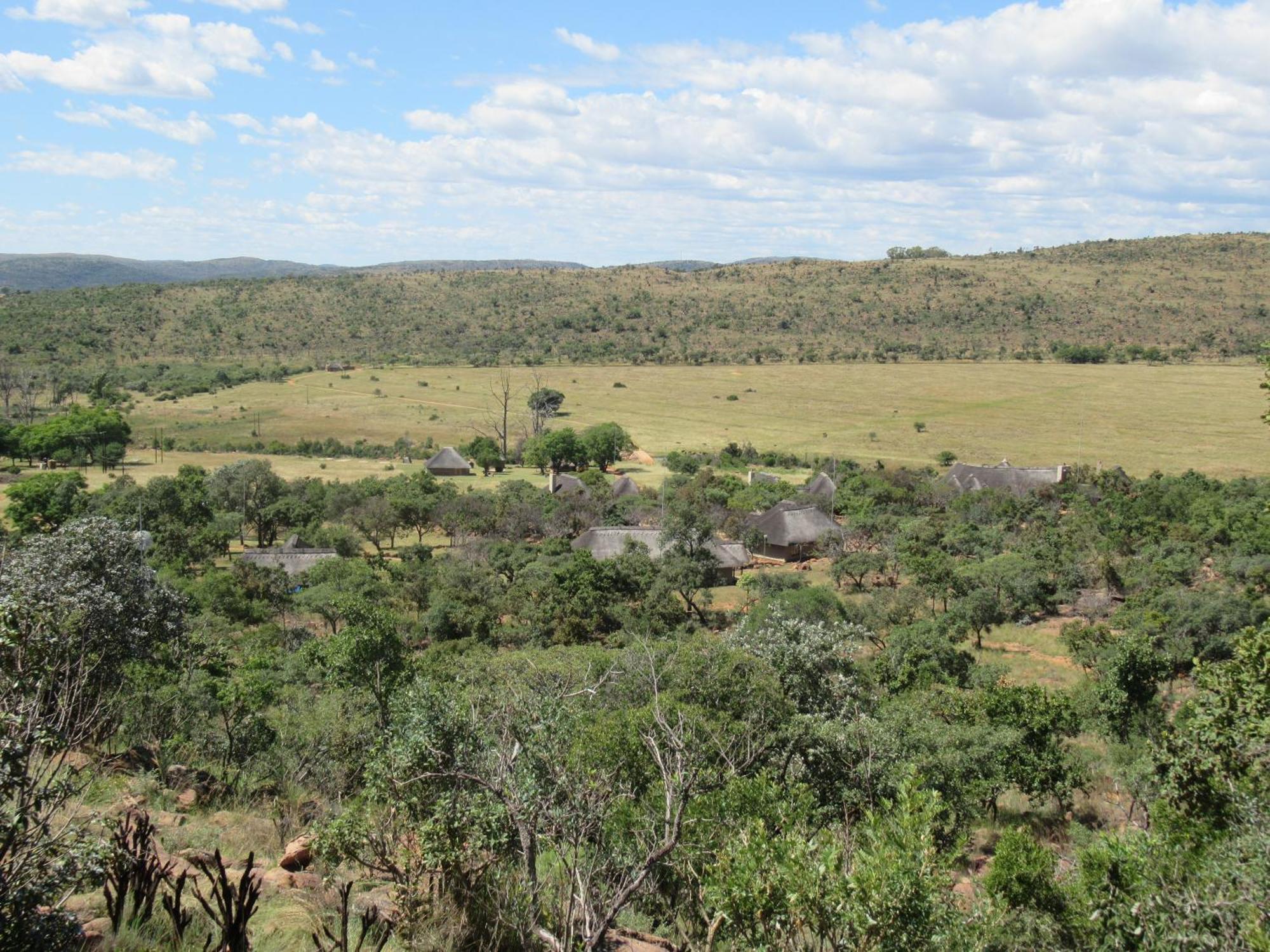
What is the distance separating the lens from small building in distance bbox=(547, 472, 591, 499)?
1891 inches

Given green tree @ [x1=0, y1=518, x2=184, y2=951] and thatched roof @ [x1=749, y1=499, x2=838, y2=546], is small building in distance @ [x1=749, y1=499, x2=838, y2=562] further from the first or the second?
green tree @ [x1=0, y1=518, x2=184, y2=951]

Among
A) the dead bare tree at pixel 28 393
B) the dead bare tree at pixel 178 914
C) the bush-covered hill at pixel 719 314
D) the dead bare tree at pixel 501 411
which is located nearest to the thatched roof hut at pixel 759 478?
the dead bare tree at pixel 501 411

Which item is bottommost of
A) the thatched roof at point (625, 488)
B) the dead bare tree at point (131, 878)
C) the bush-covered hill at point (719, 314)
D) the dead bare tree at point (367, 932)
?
the thatched roof at point (625, 488)

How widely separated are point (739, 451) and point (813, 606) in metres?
34.2

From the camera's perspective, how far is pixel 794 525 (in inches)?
1639

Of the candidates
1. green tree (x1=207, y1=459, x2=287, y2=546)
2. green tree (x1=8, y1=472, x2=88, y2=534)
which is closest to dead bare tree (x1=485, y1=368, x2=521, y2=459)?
green tree (x1=207, y1=459, x2=287, y2=546)

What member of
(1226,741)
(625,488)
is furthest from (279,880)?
(625,488)

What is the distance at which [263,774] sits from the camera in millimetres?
14266

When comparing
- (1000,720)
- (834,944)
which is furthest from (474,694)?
(1000,720)

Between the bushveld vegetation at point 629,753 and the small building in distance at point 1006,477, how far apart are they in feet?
43.9

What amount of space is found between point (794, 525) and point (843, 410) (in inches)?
1517

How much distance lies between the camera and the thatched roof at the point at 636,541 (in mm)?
37562

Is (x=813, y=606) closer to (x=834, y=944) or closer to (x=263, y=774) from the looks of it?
(x=263, y=774)

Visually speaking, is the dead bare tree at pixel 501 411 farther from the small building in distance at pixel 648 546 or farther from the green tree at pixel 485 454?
the small building in distance at pixel 648 546
